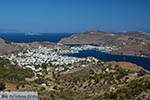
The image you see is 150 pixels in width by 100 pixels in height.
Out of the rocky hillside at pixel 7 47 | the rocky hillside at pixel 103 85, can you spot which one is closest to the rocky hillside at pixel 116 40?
the rocky hillside at pixel 7 47

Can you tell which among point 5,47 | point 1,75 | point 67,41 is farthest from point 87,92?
point 67,41

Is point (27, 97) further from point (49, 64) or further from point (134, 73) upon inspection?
point (49, 64)

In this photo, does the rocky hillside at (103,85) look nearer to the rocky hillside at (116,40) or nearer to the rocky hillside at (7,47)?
the rocky hillside at (7,47)

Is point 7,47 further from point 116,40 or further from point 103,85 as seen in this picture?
point 103,85

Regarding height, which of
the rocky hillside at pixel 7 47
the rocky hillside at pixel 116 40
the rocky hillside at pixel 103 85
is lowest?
the rocky hillside at pixel 116 40

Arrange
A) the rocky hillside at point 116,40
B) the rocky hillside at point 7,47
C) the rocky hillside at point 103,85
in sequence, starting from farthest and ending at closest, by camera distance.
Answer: the rocky hillside at point 116,40 < the rocky hillside at point 7,47 < the rocky hillside at point 103,85

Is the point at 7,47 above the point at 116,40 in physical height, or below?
above

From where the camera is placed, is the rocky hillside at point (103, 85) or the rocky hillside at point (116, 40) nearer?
the rocky hillside at point (103, 85)

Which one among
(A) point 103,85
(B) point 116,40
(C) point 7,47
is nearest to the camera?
(A) point 103,85

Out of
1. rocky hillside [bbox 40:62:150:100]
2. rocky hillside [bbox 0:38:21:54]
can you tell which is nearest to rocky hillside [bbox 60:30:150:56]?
rocky hillside [bbox 0:38:21:54]

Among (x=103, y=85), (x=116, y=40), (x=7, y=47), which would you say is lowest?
(x=116, y=40)

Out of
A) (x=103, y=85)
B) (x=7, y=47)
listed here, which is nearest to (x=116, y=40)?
(x=7, y=47)
